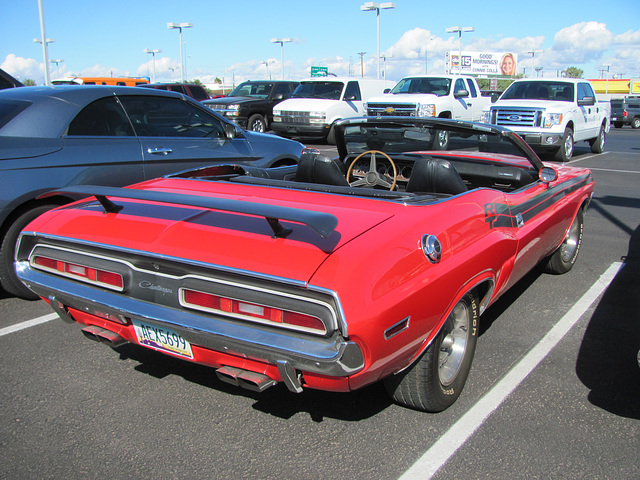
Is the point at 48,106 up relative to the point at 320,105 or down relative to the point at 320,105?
down

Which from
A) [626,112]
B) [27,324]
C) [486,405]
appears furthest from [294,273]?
[626,112]

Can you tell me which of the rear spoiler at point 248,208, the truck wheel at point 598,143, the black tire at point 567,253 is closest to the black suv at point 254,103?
the truck wheel at point 598,143

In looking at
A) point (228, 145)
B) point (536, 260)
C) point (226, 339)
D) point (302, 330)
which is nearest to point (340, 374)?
point (302, 330)

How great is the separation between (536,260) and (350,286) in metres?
2.30

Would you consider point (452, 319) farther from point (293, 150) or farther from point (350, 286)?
point (293, 150)

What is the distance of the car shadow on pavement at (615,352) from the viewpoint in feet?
10.1

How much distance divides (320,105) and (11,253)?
1341cm

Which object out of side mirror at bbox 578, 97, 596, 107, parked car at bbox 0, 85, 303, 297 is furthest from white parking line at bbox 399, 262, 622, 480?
side mirror at bbox 578, 97, 596, 107

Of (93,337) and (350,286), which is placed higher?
(350,286)

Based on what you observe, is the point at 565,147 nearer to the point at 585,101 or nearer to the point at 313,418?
the point at 585,101

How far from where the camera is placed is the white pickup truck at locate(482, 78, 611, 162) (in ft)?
44.4

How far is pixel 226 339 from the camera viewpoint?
2357 millimetres

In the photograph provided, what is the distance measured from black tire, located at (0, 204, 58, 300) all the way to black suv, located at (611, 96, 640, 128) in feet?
106

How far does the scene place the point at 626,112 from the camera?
30.5m
